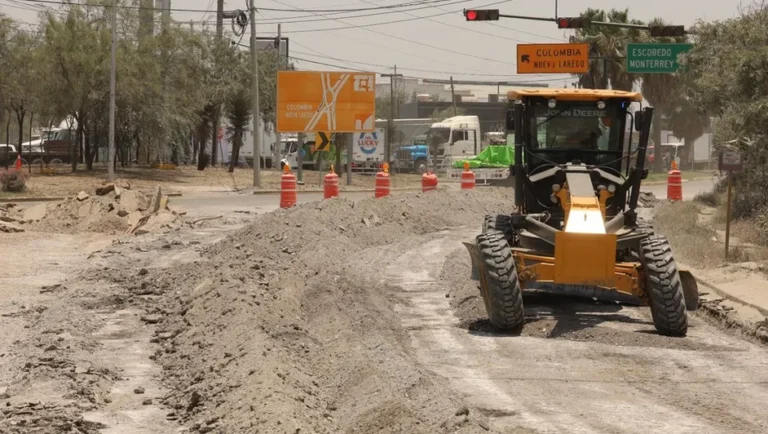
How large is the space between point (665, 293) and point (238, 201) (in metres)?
29.5

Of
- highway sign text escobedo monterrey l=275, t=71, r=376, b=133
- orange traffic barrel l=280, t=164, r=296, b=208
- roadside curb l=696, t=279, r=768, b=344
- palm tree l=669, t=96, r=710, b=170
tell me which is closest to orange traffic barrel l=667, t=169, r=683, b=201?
orange traffic barrel l=280, t=164, r=296, b=208

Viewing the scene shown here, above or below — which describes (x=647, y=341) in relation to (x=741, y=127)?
below

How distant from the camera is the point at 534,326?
1470cm

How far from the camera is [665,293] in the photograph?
45.9 ft

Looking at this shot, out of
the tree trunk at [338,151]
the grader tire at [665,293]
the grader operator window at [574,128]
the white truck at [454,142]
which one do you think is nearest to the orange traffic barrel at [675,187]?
the tree trunk at [338,151]

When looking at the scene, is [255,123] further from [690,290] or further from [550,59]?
[690,290]

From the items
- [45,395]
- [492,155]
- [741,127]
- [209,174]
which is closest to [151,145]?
[209,174]

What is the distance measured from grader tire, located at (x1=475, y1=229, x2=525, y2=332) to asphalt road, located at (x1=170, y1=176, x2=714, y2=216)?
21729mm

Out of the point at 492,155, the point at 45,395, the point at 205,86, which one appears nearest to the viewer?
the point at 45,395

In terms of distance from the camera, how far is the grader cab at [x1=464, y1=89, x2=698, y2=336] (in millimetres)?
13984

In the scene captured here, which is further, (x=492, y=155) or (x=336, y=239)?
(x=492, y=155)

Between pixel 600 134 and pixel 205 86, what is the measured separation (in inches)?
1922

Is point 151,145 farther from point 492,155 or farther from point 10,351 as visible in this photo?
point 10,351

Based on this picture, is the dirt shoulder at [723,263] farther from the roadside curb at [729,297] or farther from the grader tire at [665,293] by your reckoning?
A: the grader tire at [665,293]
